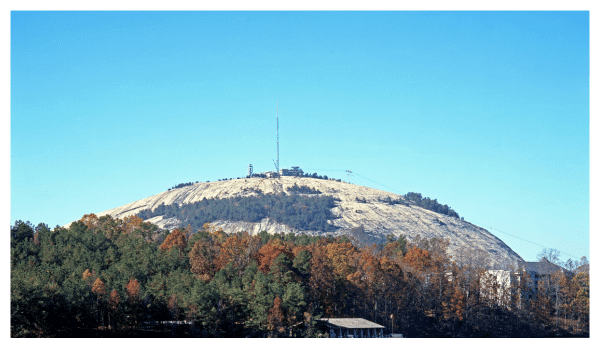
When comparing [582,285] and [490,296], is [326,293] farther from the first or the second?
[582,285]

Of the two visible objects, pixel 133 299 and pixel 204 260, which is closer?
pixel 133 299

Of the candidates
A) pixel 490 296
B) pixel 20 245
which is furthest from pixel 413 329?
pixel 20 245

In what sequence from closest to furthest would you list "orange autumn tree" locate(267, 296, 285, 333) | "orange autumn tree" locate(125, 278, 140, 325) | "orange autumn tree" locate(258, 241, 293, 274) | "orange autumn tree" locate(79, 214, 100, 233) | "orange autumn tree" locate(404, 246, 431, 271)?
"orange autumn tree" locate(125, 278, 140, 325) < "orange autumn tree" locate(267, 296, 285, 333) < "orange autumn tree" locate(258, 241, 293, 274) < "orange autumn tree" locate(404, 246, 431, 271) < "orange autumn tree" locate(79, 214, 100, 233)

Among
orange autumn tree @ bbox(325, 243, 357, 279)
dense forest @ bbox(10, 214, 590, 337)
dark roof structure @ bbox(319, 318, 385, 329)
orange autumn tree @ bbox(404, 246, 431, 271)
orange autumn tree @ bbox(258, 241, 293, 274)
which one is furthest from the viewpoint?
orange autumn tree @ bbox(404, 246, 431, 271)

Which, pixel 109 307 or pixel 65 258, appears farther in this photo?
pixel 65 258

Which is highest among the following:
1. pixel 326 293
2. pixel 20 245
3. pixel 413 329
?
pixel 20 245

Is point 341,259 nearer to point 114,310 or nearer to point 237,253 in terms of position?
point 237,253

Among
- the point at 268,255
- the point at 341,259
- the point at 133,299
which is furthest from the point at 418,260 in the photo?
the point at 133,299

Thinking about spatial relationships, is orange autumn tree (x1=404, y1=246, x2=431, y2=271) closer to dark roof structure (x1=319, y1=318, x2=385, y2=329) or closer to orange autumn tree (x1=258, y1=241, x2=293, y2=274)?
orange autumn tree (x1=258, y1=241, x2=293, y2=274)

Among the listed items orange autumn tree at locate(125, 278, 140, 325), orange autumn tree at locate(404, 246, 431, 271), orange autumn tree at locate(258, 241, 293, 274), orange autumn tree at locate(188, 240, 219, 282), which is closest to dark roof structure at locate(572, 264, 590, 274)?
orange autumn tree at locate(404, 246, 431, 271)
